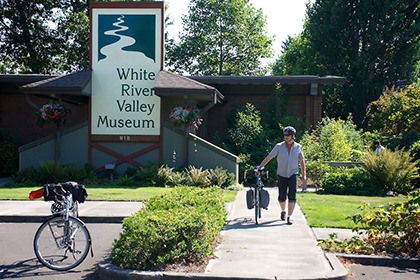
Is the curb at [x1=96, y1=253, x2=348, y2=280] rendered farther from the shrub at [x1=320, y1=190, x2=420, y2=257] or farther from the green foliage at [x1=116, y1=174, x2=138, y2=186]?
the green foliage at [x1=116, y1=174, x2=138, y2=186]

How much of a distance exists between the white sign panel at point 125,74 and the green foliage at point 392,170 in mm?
7146

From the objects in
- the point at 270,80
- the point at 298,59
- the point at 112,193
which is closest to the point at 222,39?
the point at 298,59

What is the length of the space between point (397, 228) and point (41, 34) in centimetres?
3581

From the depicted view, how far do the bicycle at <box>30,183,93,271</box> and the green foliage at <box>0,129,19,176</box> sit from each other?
14.3 metres

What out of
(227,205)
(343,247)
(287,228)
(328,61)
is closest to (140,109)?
(227,205)

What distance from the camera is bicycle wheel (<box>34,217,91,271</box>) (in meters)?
7.43

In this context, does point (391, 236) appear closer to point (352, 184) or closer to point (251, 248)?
point (251, 248)

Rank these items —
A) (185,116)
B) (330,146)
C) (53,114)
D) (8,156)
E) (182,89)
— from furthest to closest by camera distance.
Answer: (8,156)
(330,146)
(53,114)
(182,89)
(185,116)

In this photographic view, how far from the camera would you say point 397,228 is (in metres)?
8.26

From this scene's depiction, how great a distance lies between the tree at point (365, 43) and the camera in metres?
33.2

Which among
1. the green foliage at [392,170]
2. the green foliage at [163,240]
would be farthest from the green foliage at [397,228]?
the green foliage at [392,170]

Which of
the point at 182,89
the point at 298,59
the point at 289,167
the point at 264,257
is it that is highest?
the point at 298,59

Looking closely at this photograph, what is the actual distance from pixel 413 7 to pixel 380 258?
29.4 m

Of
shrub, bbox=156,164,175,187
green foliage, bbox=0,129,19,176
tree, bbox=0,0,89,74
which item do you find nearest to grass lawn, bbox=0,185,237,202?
shrub, bbox=156,164,175,187
